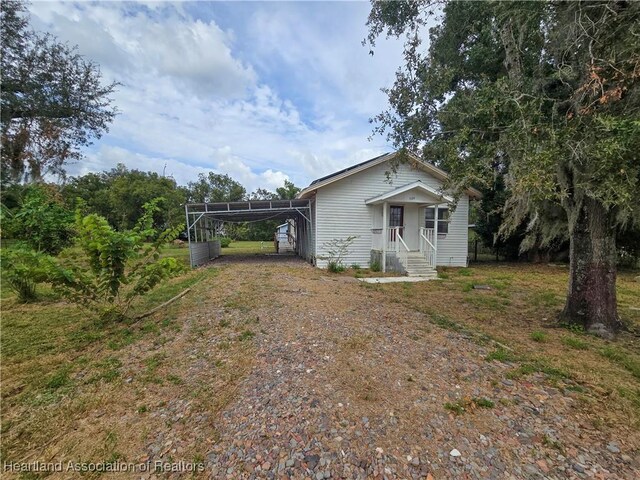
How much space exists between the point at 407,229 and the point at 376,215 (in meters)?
1.53

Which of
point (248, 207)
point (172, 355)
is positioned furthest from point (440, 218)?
point (172, 355)

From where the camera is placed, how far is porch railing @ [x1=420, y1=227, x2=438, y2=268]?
11.1 metres

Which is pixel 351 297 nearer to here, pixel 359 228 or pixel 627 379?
pixel 627 379

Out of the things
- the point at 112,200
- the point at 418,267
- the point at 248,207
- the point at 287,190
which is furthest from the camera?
the point at 287,190

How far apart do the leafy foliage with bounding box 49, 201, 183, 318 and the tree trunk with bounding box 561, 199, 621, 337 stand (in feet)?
21.2

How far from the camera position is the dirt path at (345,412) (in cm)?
202

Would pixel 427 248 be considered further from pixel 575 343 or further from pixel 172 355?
pixel 172 355

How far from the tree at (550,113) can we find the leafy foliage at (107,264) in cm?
486

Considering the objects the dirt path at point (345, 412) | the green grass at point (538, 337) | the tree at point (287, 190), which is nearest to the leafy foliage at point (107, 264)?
the dirt path at point (345, 412)

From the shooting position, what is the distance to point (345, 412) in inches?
99.3

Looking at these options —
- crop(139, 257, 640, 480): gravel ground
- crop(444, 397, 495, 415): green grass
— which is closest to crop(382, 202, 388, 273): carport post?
crop(139, 257, 640, 480): gravel ground

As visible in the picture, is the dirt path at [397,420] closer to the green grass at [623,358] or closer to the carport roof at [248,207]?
the green grass at [623,358]

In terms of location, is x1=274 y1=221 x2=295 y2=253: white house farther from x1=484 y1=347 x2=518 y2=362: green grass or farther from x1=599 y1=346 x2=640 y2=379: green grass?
x1=599 y1=346 x2=640 y2=379: green grass

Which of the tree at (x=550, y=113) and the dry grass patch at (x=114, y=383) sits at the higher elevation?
the tree at (x=550, y=113)
